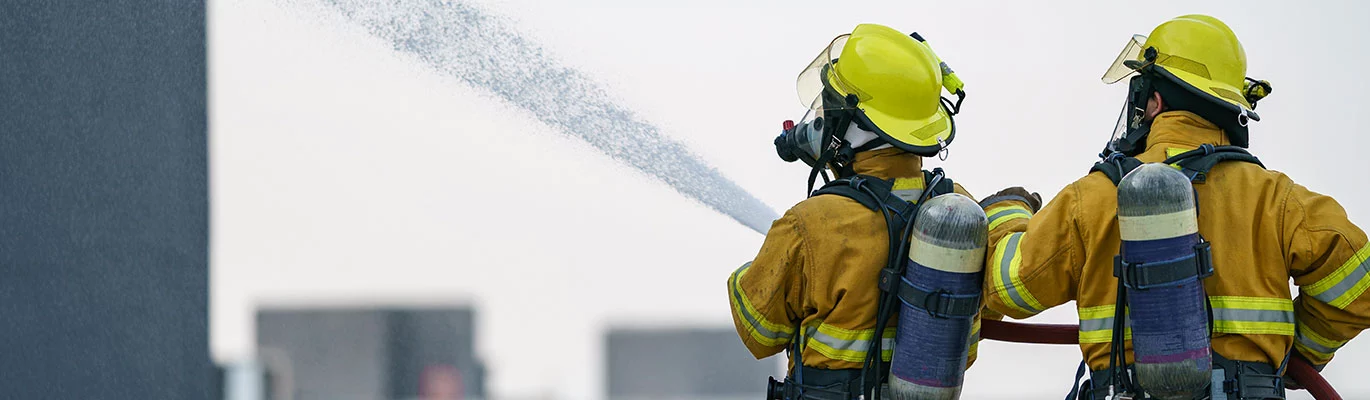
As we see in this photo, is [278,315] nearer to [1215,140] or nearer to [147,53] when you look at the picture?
[147,53]

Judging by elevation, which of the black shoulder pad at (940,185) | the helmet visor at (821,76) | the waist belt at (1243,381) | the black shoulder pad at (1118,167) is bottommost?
the waist belt at (1243,381)

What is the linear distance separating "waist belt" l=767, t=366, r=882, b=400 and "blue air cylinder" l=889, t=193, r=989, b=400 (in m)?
0.11

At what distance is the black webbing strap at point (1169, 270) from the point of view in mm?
2766

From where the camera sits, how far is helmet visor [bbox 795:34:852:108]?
3463 mm

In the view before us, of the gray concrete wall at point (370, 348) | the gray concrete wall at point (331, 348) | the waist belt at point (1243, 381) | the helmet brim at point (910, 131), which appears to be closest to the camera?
the waist belt at point (1243, 381)

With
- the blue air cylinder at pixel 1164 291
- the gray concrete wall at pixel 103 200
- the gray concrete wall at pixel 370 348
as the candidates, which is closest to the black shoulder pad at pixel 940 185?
the blue air cylinder at pixel 1164 291

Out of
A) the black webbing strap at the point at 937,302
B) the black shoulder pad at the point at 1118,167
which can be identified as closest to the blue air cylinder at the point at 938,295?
the black webbing strap at the point at 937,302

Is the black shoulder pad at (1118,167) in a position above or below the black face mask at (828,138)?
below

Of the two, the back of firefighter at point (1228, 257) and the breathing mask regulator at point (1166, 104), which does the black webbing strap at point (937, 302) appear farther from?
the breathing mask regulator at point (1166, 104)

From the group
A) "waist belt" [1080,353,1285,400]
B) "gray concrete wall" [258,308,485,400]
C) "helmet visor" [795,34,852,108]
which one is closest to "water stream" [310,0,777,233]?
A: "helmet visor" [795,34,852,108]

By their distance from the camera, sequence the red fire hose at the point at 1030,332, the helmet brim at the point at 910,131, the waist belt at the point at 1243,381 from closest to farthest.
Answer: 1. the waist belt at the point at 1243,381
2. the helmet brim at the point at 910,131
3. the red fire hose at the point at 1030,332

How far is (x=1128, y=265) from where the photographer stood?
2797 millimetres

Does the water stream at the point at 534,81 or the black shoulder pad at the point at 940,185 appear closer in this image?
the black shoulder pad at the point at 940,185

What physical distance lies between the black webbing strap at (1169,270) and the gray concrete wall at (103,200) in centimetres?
363
